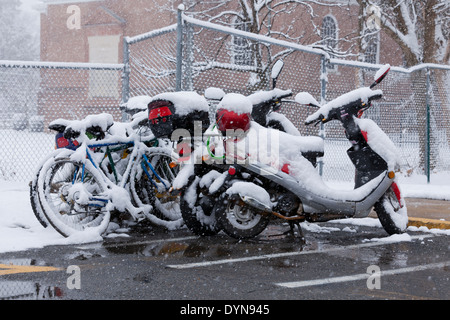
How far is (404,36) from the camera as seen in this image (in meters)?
17.3

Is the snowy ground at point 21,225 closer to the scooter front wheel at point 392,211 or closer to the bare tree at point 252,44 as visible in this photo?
the scooter front wheel at point 392,211

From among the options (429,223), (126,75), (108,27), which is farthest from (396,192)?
(108,27)

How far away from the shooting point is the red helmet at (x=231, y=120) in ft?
19.9

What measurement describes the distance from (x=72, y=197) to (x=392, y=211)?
323 centimetres

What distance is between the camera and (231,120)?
6.07 metres

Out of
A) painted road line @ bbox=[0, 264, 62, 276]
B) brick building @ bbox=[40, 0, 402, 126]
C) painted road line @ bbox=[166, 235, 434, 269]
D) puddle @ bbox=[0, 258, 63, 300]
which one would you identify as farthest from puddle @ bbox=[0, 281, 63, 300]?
brick building @ bbox=[40, 0, 402, 126]

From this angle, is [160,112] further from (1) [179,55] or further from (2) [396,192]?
(2) [396,192]

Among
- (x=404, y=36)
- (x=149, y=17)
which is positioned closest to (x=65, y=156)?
(x=404, y=36)

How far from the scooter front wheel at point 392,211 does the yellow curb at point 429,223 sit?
0.73m

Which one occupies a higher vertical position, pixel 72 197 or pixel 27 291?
pixel 72 197

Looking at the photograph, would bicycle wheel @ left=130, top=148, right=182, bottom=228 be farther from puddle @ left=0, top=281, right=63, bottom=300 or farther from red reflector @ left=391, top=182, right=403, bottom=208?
puddle @ left=0, top=281, right=63, bottom=300

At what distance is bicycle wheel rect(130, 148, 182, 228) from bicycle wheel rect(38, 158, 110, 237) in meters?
0.55

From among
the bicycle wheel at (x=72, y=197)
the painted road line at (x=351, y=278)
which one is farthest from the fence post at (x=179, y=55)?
the painted road line at (x=351, y=278)

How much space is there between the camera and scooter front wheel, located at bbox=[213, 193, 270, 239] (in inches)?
236
